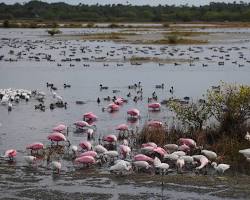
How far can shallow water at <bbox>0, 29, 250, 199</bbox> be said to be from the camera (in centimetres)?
1222

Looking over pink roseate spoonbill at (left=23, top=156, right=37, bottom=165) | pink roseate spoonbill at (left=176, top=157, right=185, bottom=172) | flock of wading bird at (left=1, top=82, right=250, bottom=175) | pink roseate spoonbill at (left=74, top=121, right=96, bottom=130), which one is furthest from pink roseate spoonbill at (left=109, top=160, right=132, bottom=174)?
pink roseate spoonbill at (left=74, top=121, right=96, bottom=130)

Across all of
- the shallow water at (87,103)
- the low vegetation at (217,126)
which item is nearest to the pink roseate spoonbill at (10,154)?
the shallow water at (87,103)

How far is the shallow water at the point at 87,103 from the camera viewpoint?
1222 cm

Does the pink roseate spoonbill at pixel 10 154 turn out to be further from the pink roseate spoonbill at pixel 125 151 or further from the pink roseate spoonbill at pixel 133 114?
the pink roseate spoonbill at pixel 133 114

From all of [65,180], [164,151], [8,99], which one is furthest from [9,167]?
[8,99]

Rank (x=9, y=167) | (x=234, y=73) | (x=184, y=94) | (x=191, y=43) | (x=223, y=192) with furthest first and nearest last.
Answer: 1. (x=191, y=43)
2. (x=234, y=73)
3. (x=184, y=94)
4. (x=9, y=167)
5. (x=223, y=192)

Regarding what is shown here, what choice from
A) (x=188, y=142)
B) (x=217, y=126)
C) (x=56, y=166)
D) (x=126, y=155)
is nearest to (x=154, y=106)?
(x=217, y=126)

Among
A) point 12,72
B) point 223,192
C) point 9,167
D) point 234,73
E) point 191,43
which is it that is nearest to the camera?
point 223,192

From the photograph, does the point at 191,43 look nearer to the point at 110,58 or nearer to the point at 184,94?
the point at 110,58

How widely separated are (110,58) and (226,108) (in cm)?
2976

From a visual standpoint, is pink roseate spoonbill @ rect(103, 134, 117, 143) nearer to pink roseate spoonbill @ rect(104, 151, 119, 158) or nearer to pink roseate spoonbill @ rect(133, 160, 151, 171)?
pink roseate spoonbill @ rect(104, 151, 119, 158)

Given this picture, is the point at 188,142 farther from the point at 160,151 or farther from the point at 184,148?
the point at 160,151

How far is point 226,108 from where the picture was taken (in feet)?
55.0

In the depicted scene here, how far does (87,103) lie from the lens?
24.3 meters
